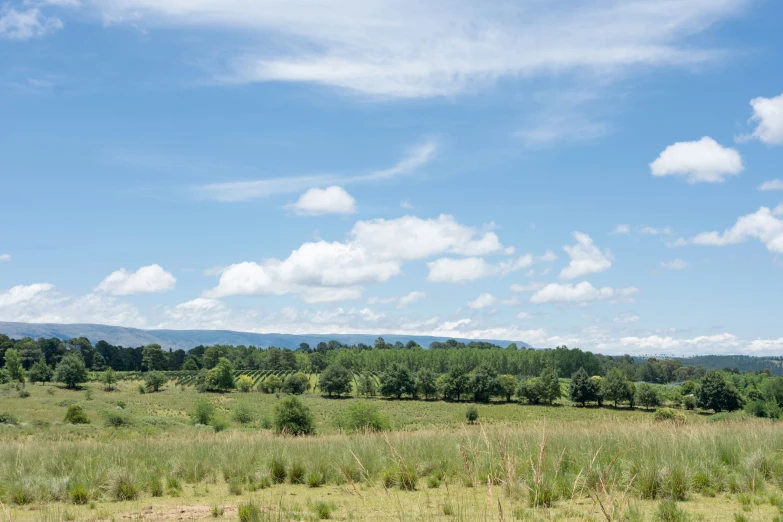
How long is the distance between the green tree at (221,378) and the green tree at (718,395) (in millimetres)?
94803

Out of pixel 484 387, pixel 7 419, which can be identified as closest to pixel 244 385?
pixel 484 387

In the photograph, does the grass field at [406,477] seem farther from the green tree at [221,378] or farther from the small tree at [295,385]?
the green tree at [221,378]

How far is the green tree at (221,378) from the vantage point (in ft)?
414

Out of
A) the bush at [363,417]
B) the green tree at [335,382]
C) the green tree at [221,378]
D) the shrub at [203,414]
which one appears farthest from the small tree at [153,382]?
the bush at [363,417]

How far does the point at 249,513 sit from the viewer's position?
287 inches

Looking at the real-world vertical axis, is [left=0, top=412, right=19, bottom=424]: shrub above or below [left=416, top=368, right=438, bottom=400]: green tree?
above

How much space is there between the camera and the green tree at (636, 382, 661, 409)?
333 ft

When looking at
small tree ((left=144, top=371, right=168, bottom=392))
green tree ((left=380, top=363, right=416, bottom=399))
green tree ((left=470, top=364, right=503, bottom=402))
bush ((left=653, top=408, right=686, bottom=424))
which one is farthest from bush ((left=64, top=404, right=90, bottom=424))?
green tree ((left=470, top=364, right=503, bottom=402))

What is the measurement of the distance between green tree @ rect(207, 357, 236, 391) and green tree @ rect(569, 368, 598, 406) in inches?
2922

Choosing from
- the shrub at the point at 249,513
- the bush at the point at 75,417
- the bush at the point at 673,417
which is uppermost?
the shrub at the point at 249,513

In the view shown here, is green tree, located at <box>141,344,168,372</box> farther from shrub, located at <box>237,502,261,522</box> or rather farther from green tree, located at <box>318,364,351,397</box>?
shrub, located at <box>237,502,261,522</box>

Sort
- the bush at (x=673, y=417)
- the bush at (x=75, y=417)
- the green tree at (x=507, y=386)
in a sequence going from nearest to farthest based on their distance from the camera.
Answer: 1. the bush at (x=673, y=417)
2. the bush at (x=75, y=417)
3. the green tree at (x=507, y=386)

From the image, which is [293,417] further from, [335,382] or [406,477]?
[335,382]

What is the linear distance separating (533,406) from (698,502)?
102m
